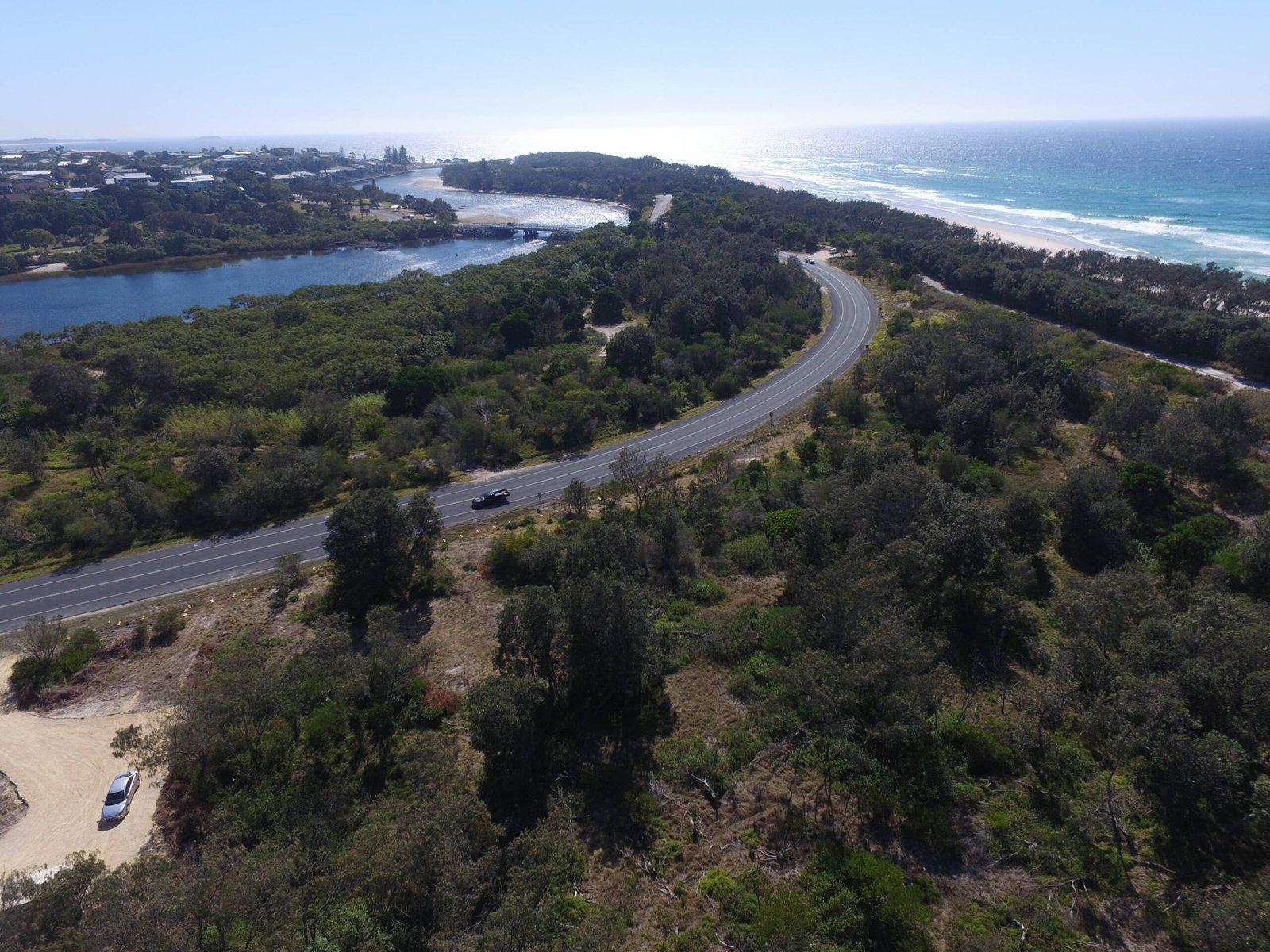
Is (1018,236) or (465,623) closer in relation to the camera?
(465,623)

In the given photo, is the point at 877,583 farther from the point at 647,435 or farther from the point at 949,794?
the point at 647,435

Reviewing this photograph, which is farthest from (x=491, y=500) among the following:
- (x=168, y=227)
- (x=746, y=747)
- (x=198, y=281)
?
(x=168, y=227)

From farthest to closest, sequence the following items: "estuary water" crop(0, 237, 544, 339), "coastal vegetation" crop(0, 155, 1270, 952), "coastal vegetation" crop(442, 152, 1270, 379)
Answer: "estuary water" crop(0, 237, 544, 339) → "coastal vegetation" crop(442, 152, 1270, 379) → "coastal vegetation" crop(0, 155, 1270, 952)

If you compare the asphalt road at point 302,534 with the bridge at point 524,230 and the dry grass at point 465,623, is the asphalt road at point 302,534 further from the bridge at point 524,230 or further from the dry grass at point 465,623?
the bridge at point 524,230

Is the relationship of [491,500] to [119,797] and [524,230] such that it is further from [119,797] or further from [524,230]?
[524,230]

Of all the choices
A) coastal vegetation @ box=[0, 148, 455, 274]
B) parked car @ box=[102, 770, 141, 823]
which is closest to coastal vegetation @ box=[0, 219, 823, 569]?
parked car @ box=[102, 770, 141, 823]

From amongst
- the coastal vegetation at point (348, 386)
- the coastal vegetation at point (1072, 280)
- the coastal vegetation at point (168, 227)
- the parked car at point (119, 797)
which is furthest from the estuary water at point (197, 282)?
the parked car at point (119, 797)

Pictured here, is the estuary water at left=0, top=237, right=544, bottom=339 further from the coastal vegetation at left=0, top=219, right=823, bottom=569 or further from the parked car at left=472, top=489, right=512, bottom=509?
the parked car at left=472, top=489, right=512, bottom=509

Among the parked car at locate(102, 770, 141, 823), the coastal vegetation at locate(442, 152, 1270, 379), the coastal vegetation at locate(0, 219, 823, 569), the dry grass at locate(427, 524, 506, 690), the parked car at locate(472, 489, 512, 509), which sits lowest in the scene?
the parked car at locate(102, 770, 141, 823)
